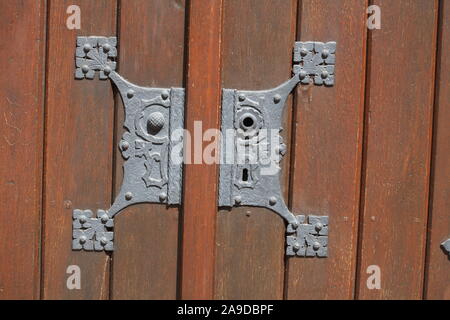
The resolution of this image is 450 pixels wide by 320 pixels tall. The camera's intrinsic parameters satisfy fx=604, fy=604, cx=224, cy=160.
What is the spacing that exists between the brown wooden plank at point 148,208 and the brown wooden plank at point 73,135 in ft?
0.12

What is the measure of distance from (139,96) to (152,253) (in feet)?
1.20

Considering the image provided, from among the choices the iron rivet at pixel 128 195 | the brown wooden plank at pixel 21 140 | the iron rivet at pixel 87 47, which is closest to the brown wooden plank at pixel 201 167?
the iron rivet at pixel 128 195

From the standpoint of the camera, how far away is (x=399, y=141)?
1.39 meters

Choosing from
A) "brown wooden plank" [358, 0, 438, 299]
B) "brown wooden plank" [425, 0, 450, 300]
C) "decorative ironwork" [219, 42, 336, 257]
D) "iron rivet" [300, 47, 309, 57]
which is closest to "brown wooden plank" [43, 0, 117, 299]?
"decorative ironwork" [219, 42, 336, 257]

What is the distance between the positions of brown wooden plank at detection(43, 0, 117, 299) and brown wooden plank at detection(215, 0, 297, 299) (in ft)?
0.91

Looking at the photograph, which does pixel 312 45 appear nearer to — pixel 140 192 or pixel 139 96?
pixel 139 96

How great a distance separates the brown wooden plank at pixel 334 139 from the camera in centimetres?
138

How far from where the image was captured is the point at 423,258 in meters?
1.42

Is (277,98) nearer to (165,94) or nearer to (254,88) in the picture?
(254,88)

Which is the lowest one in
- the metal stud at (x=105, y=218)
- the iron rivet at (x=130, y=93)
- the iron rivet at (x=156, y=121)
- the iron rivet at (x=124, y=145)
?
the metal stud at (x=105, y=218)

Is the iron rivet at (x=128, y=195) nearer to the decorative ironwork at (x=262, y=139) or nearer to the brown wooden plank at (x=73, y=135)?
the brown wooden plank at (x=73, y=135)

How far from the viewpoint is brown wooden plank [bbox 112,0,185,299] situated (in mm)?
1381

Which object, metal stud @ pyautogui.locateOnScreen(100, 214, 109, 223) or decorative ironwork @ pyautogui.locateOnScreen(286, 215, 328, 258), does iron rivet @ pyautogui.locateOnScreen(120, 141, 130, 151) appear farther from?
decorative ironwork @ pyautogui.locateOnScreen(286, 215, 328, 258)

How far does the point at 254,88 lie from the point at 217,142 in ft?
0.50
